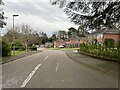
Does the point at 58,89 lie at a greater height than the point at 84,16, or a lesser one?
lesser

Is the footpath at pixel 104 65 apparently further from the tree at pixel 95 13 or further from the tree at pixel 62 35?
the tree at pixel 62 35

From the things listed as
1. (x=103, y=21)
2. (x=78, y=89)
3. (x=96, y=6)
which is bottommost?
(x=78, y=89)

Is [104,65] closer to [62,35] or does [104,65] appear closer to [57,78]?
[57,78]

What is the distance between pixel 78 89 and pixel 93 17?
8.02 metres

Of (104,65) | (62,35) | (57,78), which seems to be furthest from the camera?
(62,35)

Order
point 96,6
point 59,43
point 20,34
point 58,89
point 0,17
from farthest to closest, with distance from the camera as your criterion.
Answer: point 59,43 < point 20,34 < point 0,17 < point 96,6 < point 58,89

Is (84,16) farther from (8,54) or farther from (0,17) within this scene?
(8,54)

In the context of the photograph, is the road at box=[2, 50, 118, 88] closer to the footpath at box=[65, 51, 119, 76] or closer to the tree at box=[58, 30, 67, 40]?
the footpath at box=[65, 51, 119, 76]

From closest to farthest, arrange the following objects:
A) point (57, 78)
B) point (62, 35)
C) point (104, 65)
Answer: point (57, 78) < point (104, 65) < point (62, 35)

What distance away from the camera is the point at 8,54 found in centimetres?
3259

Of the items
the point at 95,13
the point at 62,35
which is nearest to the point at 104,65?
the point at 95,13

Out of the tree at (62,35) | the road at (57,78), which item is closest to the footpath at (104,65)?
the road at (57,78)

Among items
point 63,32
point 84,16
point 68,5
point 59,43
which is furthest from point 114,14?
point 63,32

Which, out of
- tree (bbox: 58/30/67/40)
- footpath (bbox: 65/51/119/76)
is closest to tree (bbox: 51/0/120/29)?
footpath (bbox: 65/51/119/76)
